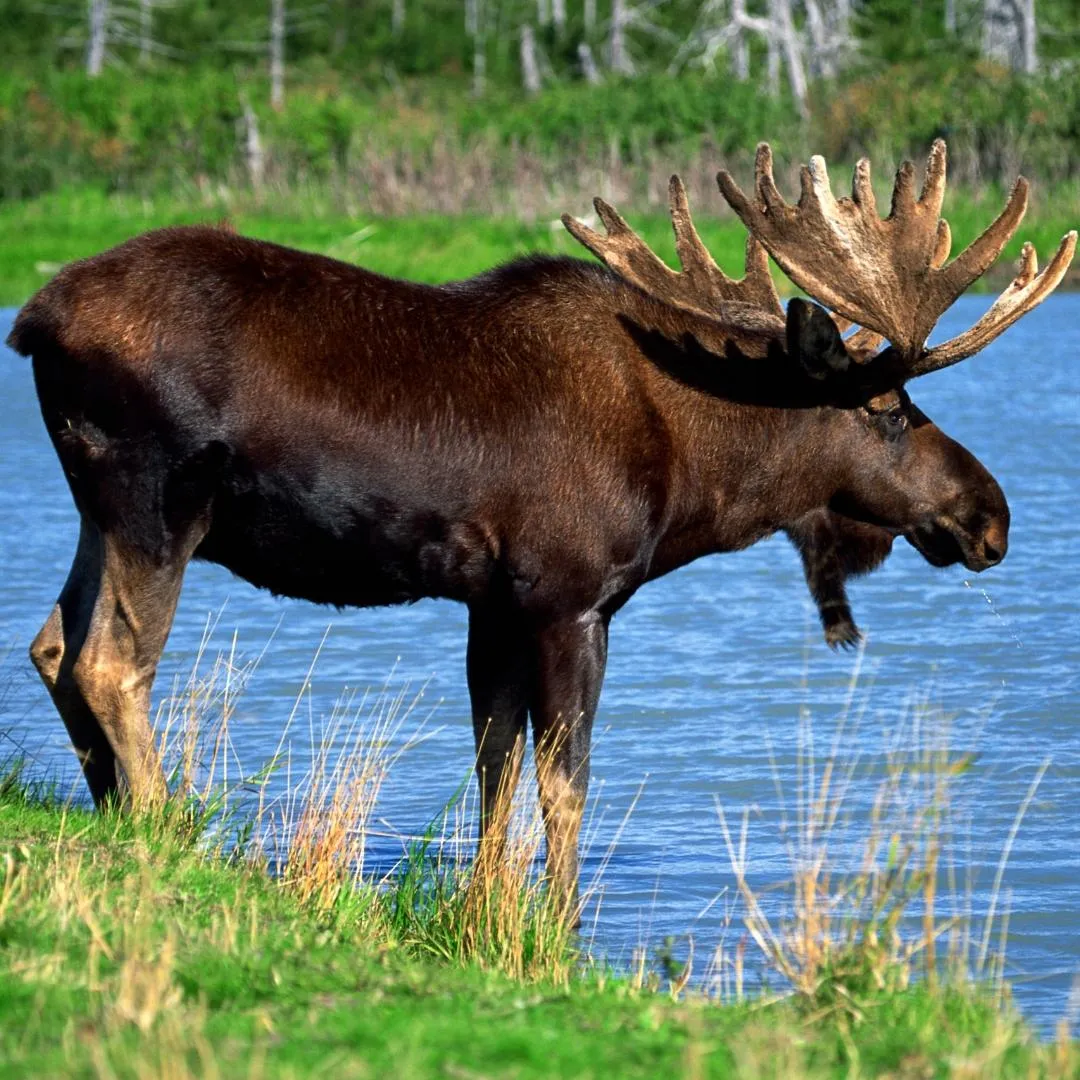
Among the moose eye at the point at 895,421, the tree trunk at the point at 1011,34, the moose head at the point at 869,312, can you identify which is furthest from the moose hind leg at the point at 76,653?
the tree trunk at the point at 1011,34

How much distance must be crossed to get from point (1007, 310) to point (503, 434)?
202 cm

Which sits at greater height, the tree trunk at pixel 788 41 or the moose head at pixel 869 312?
the moose head at pixel 869 312

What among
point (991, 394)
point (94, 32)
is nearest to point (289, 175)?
point (991, 394)

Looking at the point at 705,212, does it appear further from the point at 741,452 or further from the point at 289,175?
the point at 741,452

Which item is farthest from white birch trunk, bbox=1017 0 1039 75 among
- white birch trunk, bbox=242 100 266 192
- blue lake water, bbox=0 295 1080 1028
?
blue lake water, bbox=0 295 1080 1028

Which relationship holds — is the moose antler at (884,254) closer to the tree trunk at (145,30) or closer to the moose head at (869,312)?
the moose head at (869,312)

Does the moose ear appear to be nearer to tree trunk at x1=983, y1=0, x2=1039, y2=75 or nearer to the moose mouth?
the moose mouth

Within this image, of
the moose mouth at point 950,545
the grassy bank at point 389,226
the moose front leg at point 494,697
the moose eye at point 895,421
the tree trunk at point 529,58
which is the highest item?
the moose eye at point 895,421

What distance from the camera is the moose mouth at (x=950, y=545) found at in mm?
7520

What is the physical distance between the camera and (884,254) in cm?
730

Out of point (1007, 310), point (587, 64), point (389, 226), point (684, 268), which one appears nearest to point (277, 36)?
point (587, 64)

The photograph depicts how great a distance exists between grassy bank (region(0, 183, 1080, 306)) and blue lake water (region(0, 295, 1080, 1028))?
37.7 ft

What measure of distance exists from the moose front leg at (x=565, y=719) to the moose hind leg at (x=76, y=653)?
1.43 meters

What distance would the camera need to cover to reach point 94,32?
52.4 meters
